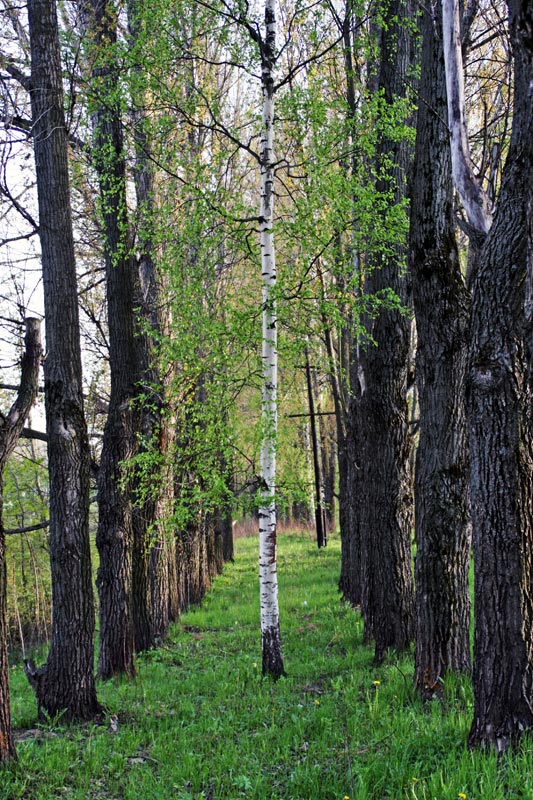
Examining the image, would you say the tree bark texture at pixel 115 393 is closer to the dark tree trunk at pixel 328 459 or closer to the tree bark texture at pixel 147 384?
the tree bark texture at pixel 147 384

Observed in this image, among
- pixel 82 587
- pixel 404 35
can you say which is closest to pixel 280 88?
pixel 404 35

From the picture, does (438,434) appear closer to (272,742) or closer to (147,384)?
(272,742)

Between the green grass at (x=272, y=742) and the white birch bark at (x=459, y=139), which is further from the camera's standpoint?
the white birch bark at (x=459, y=139)

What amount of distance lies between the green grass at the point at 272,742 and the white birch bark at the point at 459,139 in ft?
11.1

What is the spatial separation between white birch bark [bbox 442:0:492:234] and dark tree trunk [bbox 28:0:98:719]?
4.14 metres

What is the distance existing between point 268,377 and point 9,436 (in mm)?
3684

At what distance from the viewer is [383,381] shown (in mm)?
8453

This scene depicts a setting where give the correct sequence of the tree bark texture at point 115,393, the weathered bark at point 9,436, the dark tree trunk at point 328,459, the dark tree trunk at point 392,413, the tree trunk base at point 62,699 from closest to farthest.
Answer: the weathered bark at point 9,436
the tree trunk base at point 62,699
the dark tree trunk at point 392,413
the tree bark texture at point 115,393
the dark tree trunk at point 328,459

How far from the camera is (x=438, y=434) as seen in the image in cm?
640

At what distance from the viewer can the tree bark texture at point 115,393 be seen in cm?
930

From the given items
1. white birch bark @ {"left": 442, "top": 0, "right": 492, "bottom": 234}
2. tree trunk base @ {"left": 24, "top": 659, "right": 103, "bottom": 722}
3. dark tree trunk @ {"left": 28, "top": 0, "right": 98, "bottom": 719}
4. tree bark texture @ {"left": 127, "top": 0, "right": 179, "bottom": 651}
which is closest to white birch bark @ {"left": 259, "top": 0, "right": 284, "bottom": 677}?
tree bark texture @ {"left": 127, "top": 0, "right": 179, "bottom": 651}

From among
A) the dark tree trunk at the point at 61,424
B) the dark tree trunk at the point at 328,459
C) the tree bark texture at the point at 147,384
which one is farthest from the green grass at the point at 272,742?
the dark tree trunk at the point at 328,459

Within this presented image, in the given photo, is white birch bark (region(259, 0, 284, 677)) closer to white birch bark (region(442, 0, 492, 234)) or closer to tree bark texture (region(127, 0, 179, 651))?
tree bark texture (region(127, 0, 179, 651))

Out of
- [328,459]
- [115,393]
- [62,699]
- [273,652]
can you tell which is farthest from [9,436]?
[328,459]
